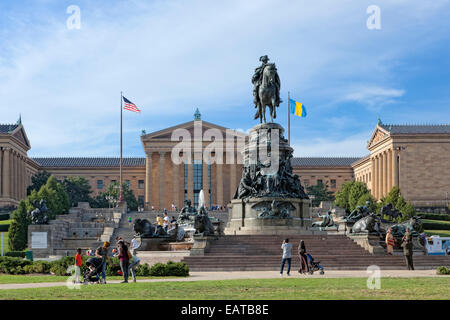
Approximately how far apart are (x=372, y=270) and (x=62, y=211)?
246 ft

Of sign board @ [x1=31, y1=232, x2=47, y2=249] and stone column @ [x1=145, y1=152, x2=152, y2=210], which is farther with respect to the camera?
stone column @ [x1=145, y1=152, x2=152, y2=210]

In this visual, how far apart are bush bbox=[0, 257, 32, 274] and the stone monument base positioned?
44.5 feet

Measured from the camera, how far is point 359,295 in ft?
59.4

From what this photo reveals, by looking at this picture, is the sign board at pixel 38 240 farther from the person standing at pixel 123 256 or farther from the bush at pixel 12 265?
the person standing at pixel 123 256

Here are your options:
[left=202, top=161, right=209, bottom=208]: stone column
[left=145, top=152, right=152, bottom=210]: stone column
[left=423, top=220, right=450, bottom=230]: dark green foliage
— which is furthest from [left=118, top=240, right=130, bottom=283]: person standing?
[left=145, top=152, right=152, bottom=210]: stone column

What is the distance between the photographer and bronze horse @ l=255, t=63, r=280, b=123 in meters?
44.7

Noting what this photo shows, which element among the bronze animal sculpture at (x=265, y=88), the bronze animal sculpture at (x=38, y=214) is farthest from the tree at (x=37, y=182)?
the bronze animal sculpture at (x=265, y=88)

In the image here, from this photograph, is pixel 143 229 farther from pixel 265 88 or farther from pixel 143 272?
pixel 265 88

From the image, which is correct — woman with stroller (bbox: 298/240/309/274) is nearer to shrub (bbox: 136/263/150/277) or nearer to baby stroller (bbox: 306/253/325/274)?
baby stroller (bbox: 306/253/325/274)

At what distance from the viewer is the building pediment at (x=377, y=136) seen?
135462 mm

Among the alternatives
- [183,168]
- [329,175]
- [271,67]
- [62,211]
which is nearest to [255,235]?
[271,67]
